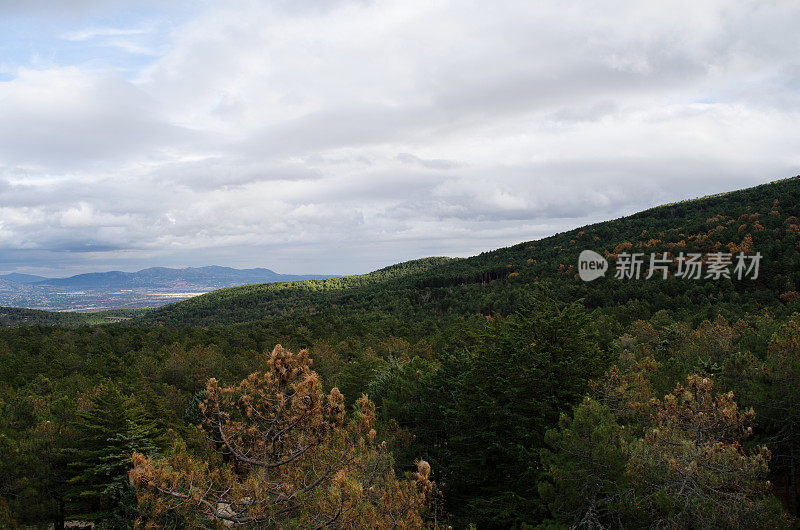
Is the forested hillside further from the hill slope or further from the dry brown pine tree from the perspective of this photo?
the hill slope

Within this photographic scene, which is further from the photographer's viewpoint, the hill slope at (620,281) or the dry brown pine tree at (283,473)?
the hill slope at (620,281)

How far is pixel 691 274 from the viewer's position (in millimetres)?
→ 78562

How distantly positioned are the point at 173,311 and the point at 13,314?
65.6 metres

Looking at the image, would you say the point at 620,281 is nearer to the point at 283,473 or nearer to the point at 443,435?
the point at 443,435

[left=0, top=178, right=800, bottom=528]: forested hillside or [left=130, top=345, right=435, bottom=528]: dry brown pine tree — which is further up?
[left=130, top=345, right=435, bottom=528]: dry brown pine tree

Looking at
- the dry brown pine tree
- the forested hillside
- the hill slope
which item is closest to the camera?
the dry brown pine tree

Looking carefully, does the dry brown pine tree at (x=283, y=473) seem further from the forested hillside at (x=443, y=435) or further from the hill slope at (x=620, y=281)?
the hill slope at (x=620, y=281)

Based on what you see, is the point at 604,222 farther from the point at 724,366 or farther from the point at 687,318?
the point at 724,366

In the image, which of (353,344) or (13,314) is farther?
(13,314)

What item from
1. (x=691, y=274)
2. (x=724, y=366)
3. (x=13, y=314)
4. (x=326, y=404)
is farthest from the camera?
(x=13, y=314)

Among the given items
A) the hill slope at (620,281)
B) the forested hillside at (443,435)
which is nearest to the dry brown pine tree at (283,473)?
Answer: the forested hillside at (443,435)

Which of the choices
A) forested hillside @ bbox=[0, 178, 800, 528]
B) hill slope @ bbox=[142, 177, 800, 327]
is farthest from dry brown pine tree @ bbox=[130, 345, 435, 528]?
hill slope @ bbox=[142, 177, 800, 327]

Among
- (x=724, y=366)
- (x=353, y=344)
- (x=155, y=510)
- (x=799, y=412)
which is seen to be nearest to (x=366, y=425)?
(x=155, y=510)

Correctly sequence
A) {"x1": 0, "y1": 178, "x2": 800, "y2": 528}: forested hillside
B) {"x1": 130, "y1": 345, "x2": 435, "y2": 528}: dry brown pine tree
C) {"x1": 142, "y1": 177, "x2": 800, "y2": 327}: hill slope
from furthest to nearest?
{"x1": 142, "y1": 177, "x2": 800, "y2": 327}: hill slope
{"x1": 0, "y1": 178, "x2": 800, "y2": 528}: forested hillside
{"x1": 130, "y1": 345, "x2": 435, "y2": 528}: dry brown pine tree
